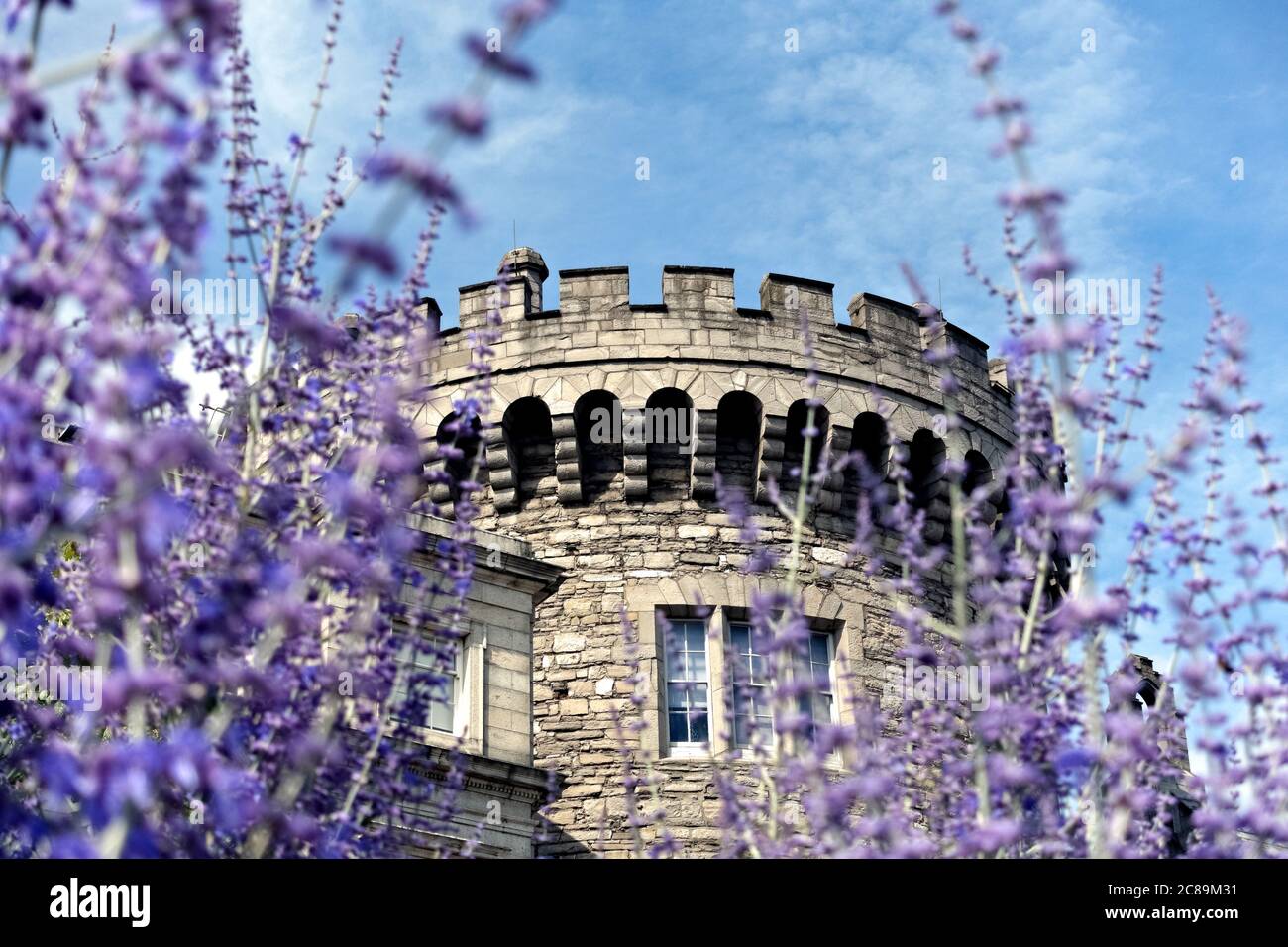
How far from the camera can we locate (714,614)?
50.8 feet

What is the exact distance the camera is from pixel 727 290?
1684 cm

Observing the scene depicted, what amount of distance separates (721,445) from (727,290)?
177 cm

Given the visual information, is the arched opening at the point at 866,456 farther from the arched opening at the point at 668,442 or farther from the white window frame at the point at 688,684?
the white window frame at the point at 688,684

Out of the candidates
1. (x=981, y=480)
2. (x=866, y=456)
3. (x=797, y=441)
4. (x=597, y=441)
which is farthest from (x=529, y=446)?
(x=981, y=480)

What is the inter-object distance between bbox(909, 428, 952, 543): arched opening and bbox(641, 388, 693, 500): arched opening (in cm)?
264

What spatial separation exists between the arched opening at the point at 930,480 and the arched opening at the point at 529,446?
13.5 ft

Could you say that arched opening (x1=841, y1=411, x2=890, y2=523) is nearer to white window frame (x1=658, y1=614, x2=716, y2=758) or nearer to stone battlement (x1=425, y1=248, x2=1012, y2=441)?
stone battlement (x1=425, y1=248, x2=1012, y2=441)

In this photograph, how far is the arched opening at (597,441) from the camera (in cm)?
1627

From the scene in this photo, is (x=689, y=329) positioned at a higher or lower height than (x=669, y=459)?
higher

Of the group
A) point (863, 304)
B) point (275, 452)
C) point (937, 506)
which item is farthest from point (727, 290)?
point (275, 452)

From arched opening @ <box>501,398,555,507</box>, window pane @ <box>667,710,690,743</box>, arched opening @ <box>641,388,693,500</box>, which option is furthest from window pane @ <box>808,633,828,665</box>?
arched opening @ <box>501,398,555,507</box>

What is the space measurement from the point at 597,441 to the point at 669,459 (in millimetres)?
815

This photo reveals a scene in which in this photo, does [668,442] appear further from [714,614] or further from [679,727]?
[679,727]
